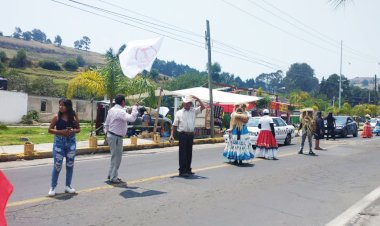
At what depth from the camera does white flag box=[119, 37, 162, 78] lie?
416 inches

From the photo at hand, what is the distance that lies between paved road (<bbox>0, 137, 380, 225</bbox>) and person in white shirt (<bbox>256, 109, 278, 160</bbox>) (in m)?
1.15

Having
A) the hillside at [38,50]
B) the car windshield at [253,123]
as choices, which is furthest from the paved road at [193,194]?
the hillside at [38,50]

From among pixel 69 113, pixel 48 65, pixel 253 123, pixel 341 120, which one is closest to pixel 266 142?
pixel 253 123

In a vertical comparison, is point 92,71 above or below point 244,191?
above

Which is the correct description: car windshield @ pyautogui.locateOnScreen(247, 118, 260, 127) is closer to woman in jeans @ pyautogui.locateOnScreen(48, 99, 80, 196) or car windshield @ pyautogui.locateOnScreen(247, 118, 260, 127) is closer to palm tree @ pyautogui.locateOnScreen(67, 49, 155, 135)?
palm tree @ pyautogui.locateOnScreen(67, 49, 155, 135)

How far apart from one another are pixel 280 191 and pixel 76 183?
4322mm

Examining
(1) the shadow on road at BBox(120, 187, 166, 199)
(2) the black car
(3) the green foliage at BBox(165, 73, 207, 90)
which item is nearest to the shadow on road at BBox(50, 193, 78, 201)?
(1) the shadow on road at BBox(120, 187, 166, 199)

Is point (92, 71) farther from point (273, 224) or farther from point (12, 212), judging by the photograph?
point (273, 224)

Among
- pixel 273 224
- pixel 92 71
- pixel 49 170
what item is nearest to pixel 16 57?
pixel 92 71

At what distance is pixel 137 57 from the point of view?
35.3ft

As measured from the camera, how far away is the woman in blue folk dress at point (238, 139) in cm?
1228

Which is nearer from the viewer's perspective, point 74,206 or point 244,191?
point 74,206

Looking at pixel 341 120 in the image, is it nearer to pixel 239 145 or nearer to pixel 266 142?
pixel 266 142

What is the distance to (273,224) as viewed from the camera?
6.42 m
